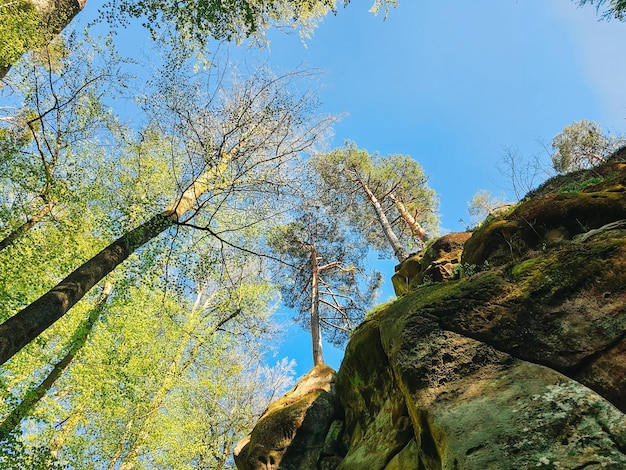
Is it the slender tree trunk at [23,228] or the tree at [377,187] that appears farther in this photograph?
the tree at [377,187]

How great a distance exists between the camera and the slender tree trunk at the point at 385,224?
15.3m

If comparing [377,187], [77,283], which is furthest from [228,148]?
[377,187]

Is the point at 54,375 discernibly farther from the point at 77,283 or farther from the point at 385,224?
the point at 385,224

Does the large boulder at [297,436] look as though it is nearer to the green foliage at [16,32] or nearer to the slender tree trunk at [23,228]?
the slender tree trunk at [23,228]

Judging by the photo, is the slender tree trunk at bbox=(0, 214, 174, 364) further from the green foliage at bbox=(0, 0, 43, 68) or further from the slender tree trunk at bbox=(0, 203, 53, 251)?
the green foliage at bbox=(0, 0, 43, 68)

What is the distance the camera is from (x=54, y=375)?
423 inches

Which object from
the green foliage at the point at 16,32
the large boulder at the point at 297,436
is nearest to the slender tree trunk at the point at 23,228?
the green foliage at the point at 16,32

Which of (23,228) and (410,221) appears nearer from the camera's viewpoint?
(23,228)

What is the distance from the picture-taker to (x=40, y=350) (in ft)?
38.3

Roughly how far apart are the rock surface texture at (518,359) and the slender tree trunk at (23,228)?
842 cm

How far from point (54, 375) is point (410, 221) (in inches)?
598

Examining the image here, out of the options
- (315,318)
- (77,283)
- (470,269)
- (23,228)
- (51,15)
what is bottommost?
(470,269)

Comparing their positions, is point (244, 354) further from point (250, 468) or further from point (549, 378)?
point (549, 378)

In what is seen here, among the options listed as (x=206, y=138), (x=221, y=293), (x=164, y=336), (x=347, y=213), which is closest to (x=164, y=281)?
(x=206, y=138)
